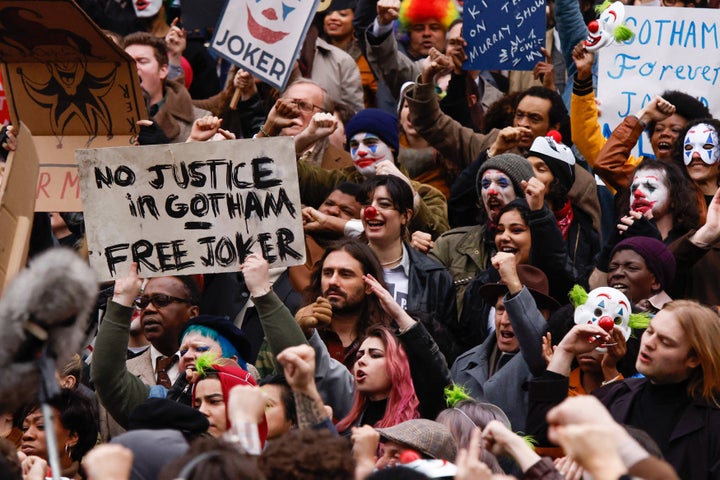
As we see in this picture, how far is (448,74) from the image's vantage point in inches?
438

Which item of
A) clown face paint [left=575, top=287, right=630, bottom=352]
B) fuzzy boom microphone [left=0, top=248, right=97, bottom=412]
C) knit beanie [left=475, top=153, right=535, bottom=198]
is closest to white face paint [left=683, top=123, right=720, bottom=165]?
knit beanie [left=475, top=153, right=535, bottom=198]

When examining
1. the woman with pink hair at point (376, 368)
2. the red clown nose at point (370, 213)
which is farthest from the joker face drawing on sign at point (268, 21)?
the woman with pink hair at point (376, 368)

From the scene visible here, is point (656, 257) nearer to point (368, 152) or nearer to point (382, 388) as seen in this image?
point (382, 388)

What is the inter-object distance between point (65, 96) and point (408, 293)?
7.00 feet

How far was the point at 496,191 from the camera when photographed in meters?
8.80

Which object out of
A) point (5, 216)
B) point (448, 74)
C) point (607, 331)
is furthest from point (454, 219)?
point (5, 216)

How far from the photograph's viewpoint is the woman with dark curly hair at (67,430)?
7.45 m

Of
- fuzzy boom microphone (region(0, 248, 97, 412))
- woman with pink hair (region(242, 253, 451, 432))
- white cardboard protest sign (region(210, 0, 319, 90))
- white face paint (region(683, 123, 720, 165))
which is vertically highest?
fuzzy boom microphone (region(0, 248, 97, 412))

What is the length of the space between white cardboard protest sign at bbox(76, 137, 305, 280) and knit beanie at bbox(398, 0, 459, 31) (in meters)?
4.26

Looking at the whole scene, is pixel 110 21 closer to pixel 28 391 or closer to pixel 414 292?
pixel 414 292

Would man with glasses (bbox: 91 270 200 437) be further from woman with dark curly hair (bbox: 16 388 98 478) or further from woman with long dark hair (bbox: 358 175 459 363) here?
woman with long dark hair (bbox: 358 175 459 363)

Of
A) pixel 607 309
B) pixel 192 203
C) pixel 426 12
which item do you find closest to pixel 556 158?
pixel 607 309

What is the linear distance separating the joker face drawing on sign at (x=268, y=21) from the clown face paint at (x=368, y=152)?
788 millimetres

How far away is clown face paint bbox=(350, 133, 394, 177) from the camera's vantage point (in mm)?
9703
